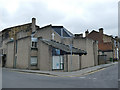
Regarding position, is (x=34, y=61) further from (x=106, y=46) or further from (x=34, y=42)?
(x=106, y=46)

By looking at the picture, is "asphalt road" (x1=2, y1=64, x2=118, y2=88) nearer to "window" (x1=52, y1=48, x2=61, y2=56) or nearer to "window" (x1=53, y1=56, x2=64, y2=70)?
"window" (x1=53, y1=56, x2=64, y2=70)

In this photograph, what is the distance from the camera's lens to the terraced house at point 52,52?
18422 millimetres

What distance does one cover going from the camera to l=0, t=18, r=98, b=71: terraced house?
18422 millimetres

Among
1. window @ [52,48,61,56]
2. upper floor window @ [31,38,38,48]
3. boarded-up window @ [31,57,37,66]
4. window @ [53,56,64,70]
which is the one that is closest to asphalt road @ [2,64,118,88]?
window @ [53,56,64,70]

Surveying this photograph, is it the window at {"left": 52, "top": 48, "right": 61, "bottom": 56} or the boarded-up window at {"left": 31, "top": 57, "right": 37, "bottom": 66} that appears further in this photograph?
the boarded-up window at {"left": 31, "top": 57, "right": 37, "bottom": 66}

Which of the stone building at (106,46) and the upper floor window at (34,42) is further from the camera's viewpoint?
the stone building at (106,46)

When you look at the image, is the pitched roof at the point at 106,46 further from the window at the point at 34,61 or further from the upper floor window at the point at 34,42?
the window at the point at 34,61

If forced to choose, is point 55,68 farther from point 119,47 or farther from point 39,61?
point 119,47

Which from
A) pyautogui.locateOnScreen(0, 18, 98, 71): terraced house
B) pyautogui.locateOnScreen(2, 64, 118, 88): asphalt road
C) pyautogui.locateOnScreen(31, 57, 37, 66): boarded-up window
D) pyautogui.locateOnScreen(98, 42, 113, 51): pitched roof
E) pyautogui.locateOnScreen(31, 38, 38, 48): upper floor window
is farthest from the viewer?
pyautogui.locateOnScreen(98, 42, 113, 51): pitched roof

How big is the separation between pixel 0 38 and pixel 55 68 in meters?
29.9

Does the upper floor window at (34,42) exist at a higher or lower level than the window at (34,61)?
higher

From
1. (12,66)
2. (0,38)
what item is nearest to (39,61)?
(12,66)

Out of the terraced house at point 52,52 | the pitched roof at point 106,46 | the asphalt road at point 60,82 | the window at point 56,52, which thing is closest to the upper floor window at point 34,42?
the terraced house at point 52,52

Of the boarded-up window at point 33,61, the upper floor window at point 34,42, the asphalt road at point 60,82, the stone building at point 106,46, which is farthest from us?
the stone building at point 106,46
